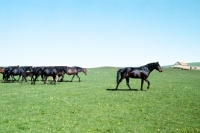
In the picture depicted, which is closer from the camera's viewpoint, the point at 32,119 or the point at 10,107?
the point at 32,119

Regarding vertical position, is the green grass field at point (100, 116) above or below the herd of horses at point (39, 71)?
below

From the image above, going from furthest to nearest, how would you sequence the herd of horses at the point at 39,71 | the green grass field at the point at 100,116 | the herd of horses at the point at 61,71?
1. the herd of horses at the point at 39,71
2. the herd of horses at the point at 61,71
3. the green grass field at the point at 100,116

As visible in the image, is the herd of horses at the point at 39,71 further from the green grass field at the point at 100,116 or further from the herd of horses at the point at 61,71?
the green grass field at the point at 100,116

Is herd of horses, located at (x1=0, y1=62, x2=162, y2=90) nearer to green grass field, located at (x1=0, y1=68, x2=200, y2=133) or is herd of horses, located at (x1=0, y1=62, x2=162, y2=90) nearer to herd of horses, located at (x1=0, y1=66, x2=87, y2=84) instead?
herd of horses, located at (x1=0, y1=66, x2=87, y2=84)

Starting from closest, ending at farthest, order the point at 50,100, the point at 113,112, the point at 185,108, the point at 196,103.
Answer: the point at 113,112, the point at 185,108, the point at 196,103, the point at 50,100

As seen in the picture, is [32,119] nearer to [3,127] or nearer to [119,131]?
[3,127]

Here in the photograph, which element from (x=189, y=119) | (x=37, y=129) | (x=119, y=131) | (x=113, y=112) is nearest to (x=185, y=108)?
(x=189, y=119)

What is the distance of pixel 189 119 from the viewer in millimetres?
11352

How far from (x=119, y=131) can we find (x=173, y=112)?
15.3ft

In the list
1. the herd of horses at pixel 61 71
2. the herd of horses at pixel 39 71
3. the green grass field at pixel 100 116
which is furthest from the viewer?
the herd of horses at pixel 39 71

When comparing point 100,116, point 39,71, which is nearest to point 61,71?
point 39,71

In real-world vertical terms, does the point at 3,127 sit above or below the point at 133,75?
below

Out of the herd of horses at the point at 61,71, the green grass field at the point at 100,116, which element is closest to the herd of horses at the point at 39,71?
the herd of horses at the point at 61,71

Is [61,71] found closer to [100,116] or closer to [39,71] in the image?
[39,71]
